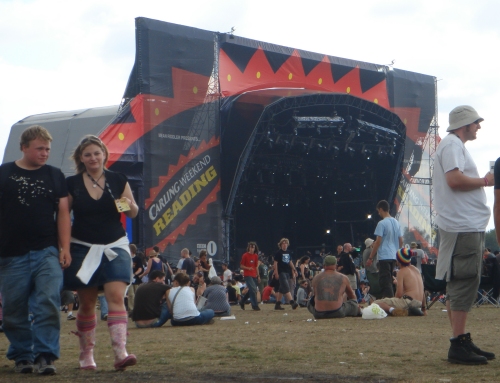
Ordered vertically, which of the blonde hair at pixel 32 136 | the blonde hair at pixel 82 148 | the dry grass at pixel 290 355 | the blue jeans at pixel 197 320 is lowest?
the dry grass at pixel 290 355

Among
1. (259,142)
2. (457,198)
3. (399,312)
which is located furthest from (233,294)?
(457,198)

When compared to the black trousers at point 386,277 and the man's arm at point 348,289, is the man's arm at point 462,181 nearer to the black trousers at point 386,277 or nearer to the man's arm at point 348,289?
the man's arm at point 348,289

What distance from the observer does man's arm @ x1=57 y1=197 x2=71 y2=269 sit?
5113 mm

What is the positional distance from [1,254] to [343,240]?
30.5 meters

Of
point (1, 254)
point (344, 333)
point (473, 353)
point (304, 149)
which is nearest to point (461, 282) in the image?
point (473, 353)

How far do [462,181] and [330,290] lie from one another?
23.3ft

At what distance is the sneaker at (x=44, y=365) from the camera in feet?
16.4

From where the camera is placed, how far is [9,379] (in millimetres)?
4852

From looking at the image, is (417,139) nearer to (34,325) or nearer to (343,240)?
(343,240)

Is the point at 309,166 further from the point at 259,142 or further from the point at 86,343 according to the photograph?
the point at 86,343

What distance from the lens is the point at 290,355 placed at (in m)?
6.21

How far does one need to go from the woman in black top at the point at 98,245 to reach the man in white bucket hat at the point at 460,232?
2.00 m

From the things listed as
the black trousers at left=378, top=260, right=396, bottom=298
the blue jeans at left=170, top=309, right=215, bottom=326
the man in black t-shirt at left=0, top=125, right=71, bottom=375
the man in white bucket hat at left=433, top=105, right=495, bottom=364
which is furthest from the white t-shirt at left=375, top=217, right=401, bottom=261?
the man in black t-shirt at left=0, top=125, right=71, bottom=375

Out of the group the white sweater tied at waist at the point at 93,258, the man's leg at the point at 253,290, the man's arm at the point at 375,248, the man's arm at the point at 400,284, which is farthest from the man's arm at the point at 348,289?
the white sweater tied at waist at the point at 93,258
